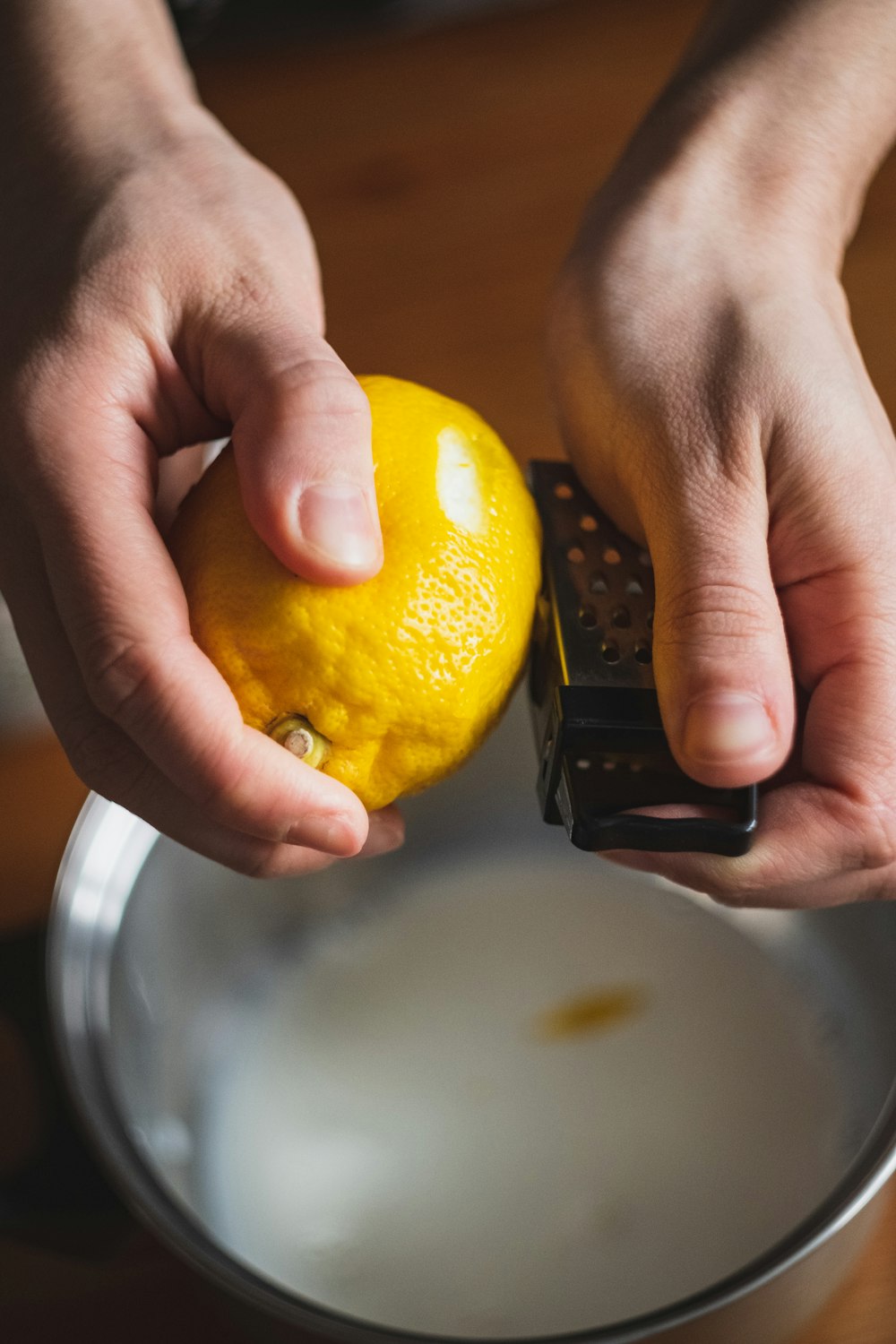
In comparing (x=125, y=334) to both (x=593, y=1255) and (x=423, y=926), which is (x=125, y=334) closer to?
(x=423, y=926)

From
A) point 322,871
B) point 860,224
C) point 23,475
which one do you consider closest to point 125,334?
point 23,475

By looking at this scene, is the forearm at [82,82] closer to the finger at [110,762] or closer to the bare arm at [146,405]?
the bare arm at [146,405]

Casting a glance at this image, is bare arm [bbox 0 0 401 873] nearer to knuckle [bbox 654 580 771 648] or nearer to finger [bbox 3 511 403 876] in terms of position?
finger [bbox 3 511 403 876]

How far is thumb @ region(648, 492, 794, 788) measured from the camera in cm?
53

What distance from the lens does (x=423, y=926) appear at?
85cm

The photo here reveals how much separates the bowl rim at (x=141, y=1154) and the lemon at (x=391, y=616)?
22 centimetres

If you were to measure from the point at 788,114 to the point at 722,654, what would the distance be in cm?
38

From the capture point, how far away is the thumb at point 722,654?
0.53 metres

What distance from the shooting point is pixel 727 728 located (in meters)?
0.53

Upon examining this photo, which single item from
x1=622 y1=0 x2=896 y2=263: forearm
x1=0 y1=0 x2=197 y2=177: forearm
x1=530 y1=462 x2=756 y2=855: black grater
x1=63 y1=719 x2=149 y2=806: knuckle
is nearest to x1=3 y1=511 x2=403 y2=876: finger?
x1=63 y1=719 x2=149 y2=806: knuckle

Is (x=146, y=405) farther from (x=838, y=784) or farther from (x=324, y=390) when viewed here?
(x=838, y=784)

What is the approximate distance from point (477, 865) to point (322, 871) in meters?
0.12

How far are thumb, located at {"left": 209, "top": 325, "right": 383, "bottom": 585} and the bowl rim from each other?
0.30m

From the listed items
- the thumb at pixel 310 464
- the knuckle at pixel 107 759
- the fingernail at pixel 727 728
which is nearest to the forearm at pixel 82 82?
the thumb at pixel 310 464
